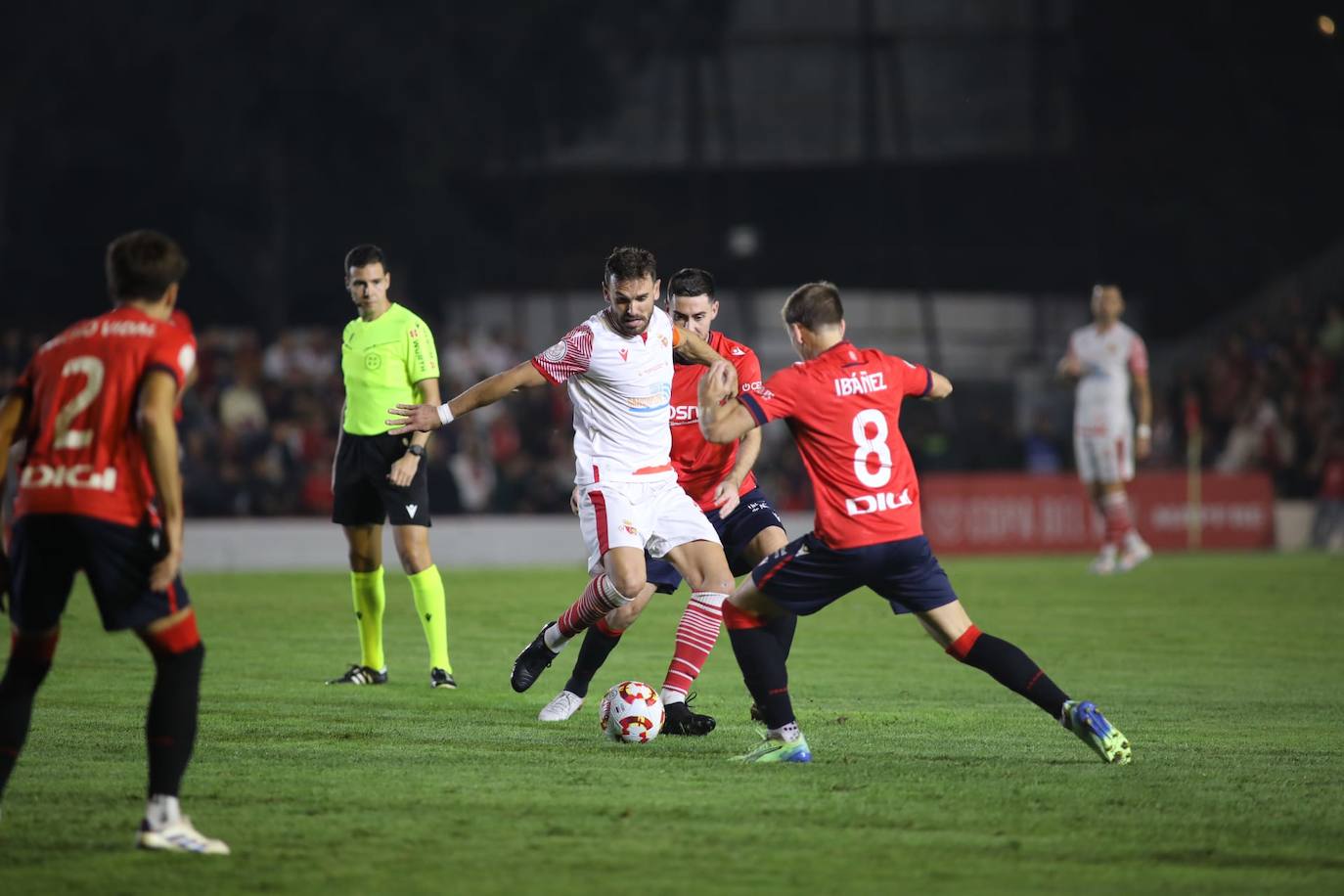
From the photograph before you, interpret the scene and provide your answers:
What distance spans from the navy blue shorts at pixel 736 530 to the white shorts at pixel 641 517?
0.40 metres

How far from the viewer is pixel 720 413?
23.2 feet

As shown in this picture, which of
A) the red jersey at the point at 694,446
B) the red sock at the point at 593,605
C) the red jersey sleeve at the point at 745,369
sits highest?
the red jersey sleeve at the point at 745,369

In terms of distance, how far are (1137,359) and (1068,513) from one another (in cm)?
558

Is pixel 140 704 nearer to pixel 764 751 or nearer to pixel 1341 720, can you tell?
pixel 764 751

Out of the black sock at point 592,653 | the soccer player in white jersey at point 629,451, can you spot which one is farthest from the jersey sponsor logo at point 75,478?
the black sock at point 592,653

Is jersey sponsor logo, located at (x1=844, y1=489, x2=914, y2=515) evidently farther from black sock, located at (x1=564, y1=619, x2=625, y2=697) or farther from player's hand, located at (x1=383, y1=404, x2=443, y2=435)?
player's hand, located at (x1=383, y1=404, x2=443, y2=435)

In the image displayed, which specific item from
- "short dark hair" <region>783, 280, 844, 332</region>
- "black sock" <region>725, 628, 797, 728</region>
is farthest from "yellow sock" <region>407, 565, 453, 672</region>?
"short dark hair" <region>783, 280, 844, 332</region>

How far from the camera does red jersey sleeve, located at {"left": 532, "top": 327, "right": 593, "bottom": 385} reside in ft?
27.2

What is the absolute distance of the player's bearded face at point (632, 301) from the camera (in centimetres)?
817

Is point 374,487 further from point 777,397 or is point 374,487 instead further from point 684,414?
point 777,397

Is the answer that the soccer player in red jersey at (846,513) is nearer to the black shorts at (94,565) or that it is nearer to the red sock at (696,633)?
the red sock at (696,633)

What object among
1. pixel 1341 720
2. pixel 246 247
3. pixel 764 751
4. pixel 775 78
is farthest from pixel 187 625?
pixel 775 78

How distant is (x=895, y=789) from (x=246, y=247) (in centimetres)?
2269

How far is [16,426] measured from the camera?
5.73m
